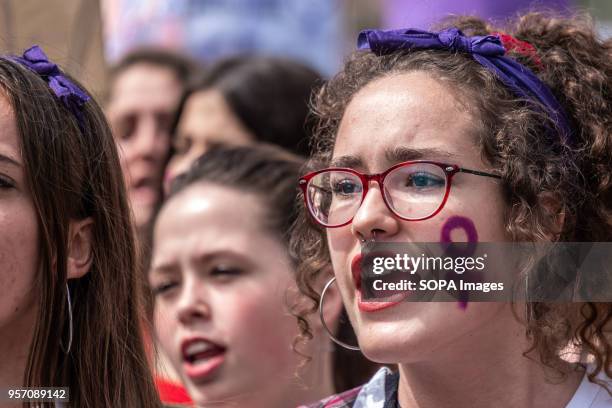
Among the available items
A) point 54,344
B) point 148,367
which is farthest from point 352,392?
point 54,344

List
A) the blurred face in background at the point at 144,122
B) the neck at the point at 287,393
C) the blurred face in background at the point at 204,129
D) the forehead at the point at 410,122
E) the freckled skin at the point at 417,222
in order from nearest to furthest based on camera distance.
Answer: the freckled skin at the point at 417,222, the forehead at the point at 410,122, the neck at the point at 287,393, the blurred face in background at the point at 204,129, the blurred face in background at the point at 144,122

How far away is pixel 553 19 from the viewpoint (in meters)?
2.95

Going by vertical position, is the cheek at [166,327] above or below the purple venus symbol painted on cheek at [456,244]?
below

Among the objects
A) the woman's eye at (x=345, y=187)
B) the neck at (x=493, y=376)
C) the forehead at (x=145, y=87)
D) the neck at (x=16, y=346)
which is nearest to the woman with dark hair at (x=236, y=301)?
the woman's eye at (x=345, y=187)

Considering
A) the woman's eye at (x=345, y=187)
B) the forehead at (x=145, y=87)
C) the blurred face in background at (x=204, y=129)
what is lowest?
the woman's eye at (x=345, y=187)

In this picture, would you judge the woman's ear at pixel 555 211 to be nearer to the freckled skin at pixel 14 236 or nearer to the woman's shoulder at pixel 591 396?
the woman's shoulder at pixel 591 396

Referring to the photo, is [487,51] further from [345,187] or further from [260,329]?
[260,329]

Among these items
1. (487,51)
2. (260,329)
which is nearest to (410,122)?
(487,51)

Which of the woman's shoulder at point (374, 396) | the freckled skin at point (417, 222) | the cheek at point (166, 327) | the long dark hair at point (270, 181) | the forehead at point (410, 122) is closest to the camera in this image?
the freckled skin at point (417, 222)

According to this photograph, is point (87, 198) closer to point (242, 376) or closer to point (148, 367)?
point (148, 367)

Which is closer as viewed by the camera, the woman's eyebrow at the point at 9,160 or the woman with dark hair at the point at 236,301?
the woman's eyebrow at the point at 9,160

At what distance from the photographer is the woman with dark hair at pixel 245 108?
14.7ft

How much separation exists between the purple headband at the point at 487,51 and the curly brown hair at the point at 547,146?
0.07 feet

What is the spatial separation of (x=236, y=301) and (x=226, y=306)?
0.11 ft
